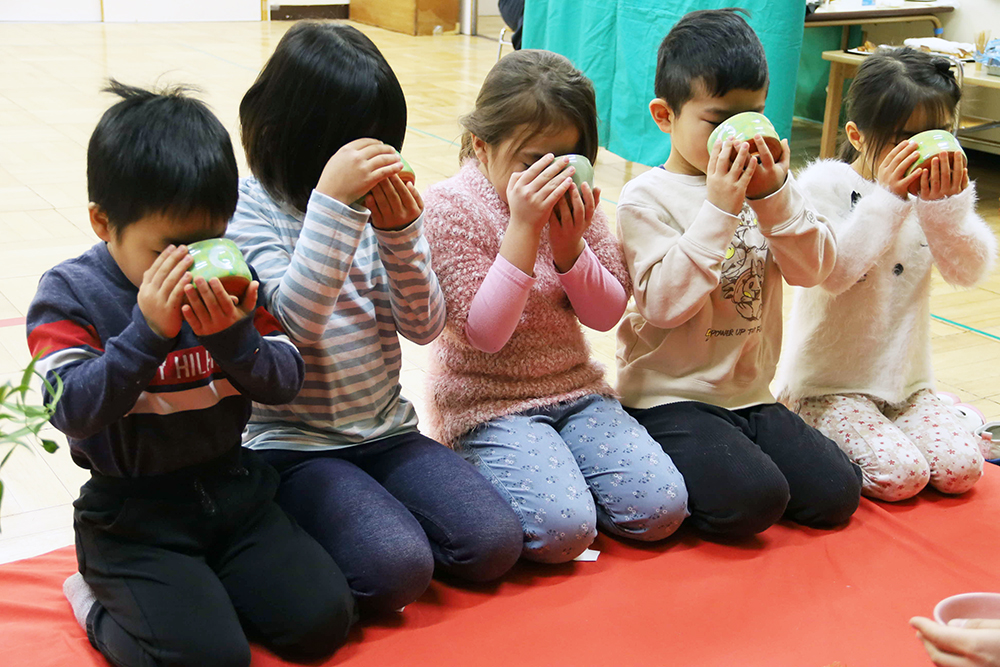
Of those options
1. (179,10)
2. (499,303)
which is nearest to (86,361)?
(499,303)

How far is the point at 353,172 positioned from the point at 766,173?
627 millimetres

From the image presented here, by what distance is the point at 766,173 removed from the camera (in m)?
1.44

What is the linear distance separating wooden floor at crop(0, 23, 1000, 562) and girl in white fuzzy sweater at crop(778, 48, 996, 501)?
0.41 meters

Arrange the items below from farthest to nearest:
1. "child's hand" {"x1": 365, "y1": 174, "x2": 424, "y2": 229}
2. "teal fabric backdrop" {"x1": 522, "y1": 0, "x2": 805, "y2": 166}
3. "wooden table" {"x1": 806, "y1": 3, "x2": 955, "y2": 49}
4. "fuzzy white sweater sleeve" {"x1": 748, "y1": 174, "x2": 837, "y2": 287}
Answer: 1. "wooden table" {"x1": 806, "y1": 3, "x2": 955, "y2": 49}
2. "teal fabric backdrop" {"x1": 522, "y1": 0, "x2": 805, "y2": 166}
3. "fuzzy white sweater sleeve" {"x1": 748, "y1": 174, "x2": 837, "y2": 287}
4. "child's hand" {"x1": 365, "y1": 174, "x2": 424, "y2": 229}

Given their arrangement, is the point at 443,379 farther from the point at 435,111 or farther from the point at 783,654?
the point at 435,111

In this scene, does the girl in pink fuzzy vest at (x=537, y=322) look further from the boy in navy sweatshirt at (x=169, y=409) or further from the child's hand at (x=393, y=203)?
the boy in navy sweatshirt at (x=169, y=409)

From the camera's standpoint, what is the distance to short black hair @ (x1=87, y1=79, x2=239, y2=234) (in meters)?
1.08

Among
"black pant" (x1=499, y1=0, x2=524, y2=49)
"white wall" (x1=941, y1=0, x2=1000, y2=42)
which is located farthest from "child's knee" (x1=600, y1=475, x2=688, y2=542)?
"white wall" (x1=941, y1=0, x2=1000, y2=42)

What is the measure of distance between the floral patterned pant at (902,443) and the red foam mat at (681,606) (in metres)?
0.08

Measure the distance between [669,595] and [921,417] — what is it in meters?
0.65

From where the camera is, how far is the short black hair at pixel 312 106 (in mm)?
1281

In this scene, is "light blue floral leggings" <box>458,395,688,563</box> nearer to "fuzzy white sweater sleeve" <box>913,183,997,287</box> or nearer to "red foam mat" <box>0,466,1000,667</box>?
"red foam mat" <box>0,466,1000,667</box>

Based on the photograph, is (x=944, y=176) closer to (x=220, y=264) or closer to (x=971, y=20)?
(x=220, y=264)

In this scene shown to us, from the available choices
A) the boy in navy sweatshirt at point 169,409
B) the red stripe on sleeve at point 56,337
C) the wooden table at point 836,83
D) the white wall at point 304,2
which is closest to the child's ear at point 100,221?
the boy in navy sweatshirt at point 169,409
